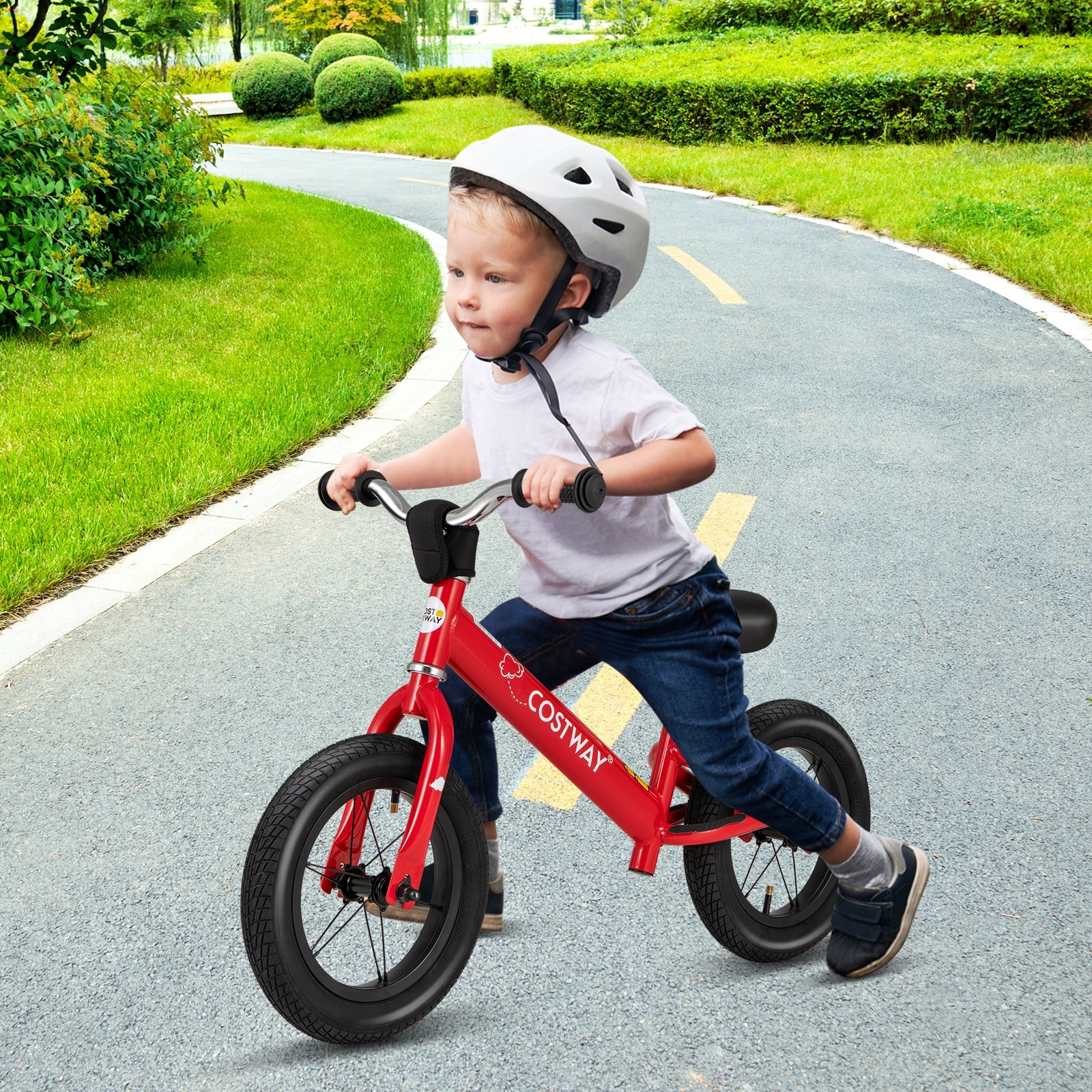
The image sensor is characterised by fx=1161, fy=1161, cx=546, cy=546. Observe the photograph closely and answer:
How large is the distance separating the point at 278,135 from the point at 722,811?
80.6ft

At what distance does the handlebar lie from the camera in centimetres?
174

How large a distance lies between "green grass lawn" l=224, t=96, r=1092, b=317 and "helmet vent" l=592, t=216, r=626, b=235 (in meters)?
7.30

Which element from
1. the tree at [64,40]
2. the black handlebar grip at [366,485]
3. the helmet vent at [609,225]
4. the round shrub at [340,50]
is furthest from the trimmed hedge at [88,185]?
the round shrub at [340,50]

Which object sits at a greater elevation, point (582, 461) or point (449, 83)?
point (582, 461)

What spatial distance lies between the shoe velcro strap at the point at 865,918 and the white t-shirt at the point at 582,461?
34.0 inches

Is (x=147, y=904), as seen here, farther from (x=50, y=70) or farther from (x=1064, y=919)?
(x=50, y=70)

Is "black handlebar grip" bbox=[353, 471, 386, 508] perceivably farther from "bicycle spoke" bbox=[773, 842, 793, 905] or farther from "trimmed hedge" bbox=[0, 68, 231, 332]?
"trimmed hedge" bbox=[0, 68, 231, 332]

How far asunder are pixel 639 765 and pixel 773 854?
0.64 m

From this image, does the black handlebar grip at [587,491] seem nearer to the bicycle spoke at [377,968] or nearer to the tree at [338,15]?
the bicycle spoke at [377,968]

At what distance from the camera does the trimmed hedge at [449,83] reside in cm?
2856

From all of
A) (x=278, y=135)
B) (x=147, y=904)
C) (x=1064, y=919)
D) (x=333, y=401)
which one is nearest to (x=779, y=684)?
(x=1064, y=919)

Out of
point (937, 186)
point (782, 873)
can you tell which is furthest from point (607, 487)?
point (937, 186)

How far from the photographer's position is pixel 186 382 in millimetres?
6551

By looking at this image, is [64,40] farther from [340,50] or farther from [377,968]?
[340,50]
